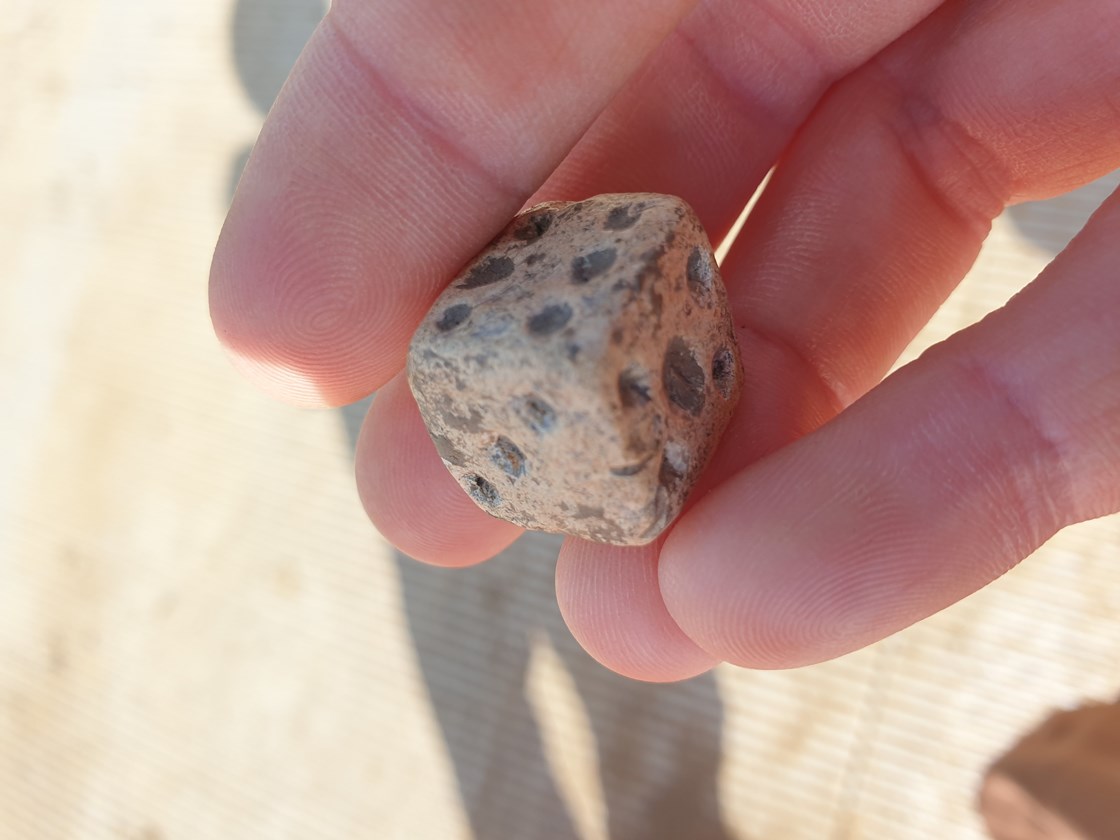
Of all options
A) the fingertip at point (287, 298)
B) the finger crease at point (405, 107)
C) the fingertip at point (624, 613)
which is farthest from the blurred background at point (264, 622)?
the finger crease at point (405, 107)

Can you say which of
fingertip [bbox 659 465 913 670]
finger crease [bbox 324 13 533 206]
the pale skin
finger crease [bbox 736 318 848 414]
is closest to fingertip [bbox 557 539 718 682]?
the pale skin

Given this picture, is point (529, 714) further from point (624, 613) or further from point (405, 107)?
point (405, 107)

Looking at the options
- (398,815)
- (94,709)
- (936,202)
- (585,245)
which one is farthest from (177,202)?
(936,202)

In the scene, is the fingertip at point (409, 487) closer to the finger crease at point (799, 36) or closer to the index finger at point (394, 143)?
the index finger at point (394, 143)

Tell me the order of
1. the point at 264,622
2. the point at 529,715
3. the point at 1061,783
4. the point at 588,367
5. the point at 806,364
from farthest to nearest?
the point at 264,622 → the point at 529,715 → the point at 1061,783 → the point at 806,364 → the point at 588,367

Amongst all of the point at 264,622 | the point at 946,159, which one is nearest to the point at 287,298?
the point at 946,159

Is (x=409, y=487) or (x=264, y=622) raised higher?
(x=409, y=487)
